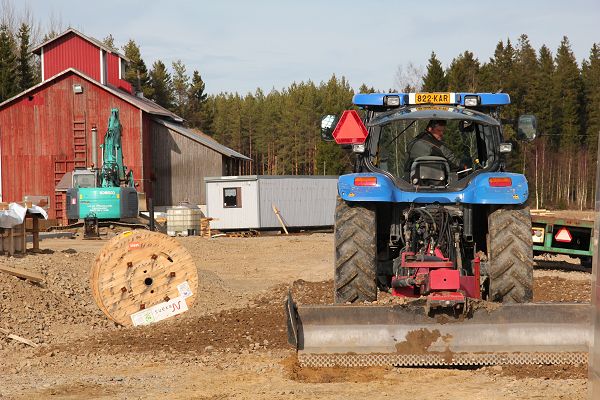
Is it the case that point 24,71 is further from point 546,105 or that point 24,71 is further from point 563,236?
point 563,236

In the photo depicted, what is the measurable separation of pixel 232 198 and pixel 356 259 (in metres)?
29.9

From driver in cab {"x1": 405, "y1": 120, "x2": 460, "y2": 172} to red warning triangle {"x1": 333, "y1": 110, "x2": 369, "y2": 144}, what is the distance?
1.52 feet

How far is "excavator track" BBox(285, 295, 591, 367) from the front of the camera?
24.2 feet

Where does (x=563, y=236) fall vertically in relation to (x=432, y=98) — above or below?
below

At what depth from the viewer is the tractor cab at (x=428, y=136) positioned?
900 centimetres

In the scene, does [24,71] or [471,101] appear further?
[24,71]

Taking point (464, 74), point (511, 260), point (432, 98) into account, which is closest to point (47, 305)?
point (432, 98)

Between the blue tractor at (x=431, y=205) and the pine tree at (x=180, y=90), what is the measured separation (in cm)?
9342

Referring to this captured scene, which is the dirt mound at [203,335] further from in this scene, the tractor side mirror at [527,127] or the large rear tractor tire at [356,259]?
the tractor side mirror at [527,127]

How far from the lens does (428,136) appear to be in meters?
9.26

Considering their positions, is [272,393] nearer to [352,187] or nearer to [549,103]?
[352,187]

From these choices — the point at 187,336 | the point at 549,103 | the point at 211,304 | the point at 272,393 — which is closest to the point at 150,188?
the point at 211,304

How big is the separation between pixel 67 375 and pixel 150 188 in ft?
126

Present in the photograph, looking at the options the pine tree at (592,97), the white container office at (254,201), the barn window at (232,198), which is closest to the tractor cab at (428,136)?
the white container office at (254,201)
